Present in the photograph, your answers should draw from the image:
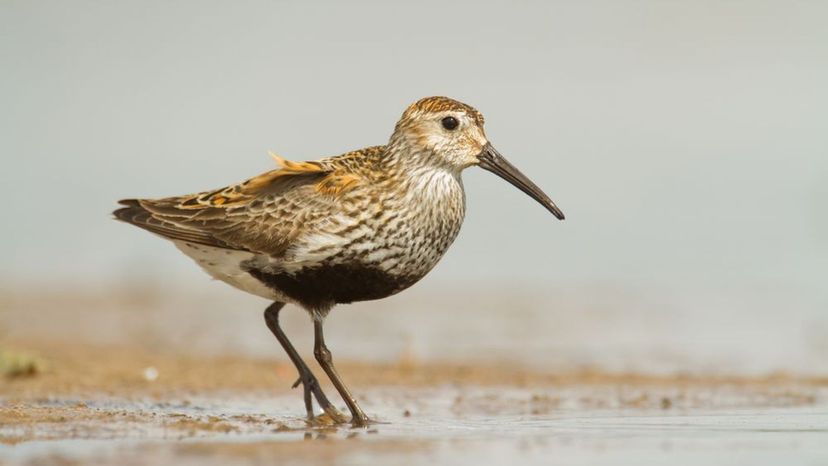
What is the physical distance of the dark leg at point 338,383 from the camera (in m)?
8.62

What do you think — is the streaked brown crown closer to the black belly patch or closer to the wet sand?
the black belly patch

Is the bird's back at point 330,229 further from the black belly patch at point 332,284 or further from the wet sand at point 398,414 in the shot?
the wet sand at point 398,414

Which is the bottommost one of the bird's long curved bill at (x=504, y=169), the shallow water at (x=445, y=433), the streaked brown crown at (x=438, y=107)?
the shallow water at (x=445, y=433)

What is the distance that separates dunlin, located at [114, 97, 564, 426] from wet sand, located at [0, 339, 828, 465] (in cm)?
86

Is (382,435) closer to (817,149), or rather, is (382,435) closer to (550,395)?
(550,395)

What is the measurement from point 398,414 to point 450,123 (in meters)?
2.01

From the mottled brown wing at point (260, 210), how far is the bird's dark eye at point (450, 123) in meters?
0.79

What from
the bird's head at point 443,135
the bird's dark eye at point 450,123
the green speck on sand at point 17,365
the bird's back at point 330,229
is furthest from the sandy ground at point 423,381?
the bird's dark eye at point 450,123

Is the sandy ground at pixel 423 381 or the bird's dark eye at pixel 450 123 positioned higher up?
the bird's dark eye at pixel 450 123

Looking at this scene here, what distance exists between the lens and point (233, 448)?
7094mm

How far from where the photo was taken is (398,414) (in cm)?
913

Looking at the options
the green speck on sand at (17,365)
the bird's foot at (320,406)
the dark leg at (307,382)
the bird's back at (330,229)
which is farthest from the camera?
the green speck on sand at (17,365)

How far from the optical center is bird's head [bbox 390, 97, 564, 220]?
Result: 9.08 m

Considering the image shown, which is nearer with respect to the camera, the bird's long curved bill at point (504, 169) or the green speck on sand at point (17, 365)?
the bird's long curved bill at point (504, 169)
